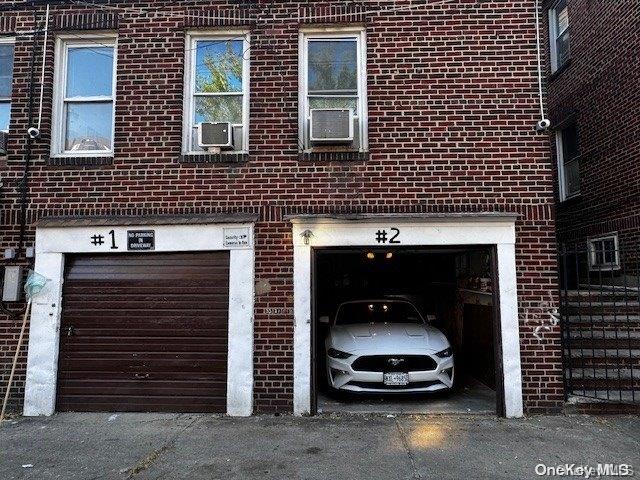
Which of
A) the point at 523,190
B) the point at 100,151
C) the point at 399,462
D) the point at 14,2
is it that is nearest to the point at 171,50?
the point at 100,151

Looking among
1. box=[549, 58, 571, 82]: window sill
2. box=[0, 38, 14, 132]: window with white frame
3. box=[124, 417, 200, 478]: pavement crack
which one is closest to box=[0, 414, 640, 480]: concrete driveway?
box=[124, 417, 200, 478]: pavement crack

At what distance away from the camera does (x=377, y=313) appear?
852 cm

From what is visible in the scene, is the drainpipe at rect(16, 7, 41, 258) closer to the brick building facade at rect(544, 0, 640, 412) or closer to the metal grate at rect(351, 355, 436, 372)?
the metal grate at rect(351, 355, 436, 372)

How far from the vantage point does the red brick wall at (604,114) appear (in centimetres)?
Result: 895

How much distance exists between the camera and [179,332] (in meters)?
6.64

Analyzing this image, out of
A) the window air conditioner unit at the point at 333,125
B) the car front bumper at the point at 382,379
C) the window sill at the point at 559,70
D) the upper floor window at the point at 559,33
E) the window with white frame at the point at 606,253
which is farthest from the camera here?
the upper floor window at the point at 559,33

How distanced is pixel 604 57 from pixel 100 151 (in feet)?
32.2

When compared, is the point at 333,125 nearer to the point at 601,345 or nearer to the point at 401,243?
the point at 401,243

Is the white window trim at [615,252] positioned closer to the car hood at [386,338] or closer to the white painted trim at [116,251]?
the car hood at [386,338]

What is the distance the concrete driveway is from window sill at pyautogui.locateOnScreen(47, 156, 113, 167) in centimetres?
347

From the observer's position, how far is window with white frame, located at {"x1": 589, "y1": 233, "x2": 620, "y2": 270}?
9367 millimetres

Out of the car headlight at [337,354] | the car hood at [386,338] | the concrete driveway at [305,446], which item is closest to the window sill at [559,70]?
the car hood at [386,338]

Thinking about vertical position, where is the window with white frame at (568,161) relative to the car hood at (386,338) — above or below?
above

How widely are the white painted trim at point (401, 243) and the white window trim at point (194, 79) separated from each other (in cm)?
173
